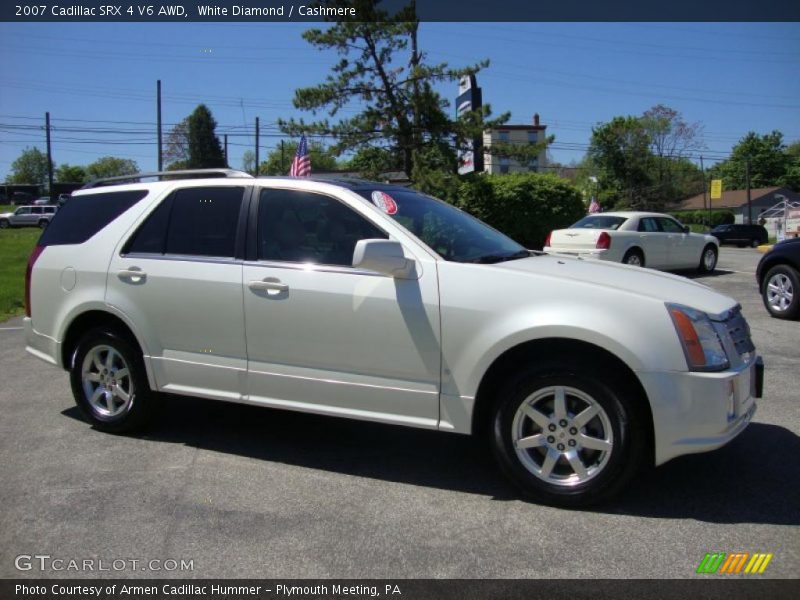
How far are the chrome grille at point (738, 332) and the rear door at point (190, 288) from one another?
290 centimetres

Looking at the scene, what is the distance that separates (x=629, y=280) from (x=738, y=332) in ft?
Result: 2.20

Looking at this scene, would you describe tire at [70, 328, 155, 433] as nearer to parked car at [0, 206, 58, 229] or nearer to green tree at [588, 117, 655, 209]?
parked car at [0, 206, 58, 229]

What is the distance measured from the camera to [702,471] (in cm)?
411

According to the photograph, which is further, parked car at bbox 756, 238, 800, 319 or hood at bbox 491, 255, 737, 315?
parked car at bbox 756, 238, 800, 319

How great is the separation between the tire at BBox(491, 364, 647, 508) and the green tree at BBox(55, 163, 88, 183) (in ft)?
467

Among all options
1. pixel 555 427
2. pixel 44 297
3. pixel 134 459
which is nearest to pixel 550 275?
pixel 555 427

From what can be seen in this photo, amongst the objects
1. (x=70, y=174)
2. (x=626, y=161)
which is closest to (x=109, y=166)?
(x=70, y=174)

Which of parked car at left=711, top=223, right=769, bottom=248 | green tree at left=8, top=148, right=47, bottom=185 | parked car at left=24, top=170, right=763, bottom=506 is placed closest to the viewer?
parked car at left=24, top=170, right=763, bottom=506

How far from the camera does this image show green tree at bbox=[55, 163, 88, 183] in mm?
131750

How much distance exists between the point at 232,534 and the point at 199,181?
2560 mm

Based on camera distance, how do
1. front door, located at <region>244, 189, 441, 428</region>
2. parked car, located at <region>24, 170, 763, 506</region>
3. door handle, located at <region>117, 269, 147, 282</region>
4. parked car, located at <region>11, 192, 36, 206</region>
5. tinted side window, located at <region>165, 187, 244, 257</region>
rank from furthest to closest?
parked car, located at <region>11, 192, 36, 206</region>
door handle, located at <region>117, 269, 147, 282</region>
tinted side window, located at <region>165, 187, 244, 257</region>
front door, located at <region>244, 189, 441, 428</region>
parked car, located at <region>24, 170, 763, 506</region>

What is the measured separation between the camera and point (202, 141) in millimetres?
76812

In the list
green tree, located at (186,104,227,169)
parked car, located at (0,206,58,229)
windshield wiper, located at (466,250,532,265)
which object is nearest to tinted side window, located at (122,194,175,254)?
windshield wiper, located at (466,250,532,265)

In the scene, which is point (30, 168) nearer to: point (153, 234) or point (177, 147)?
point (177, 147)
